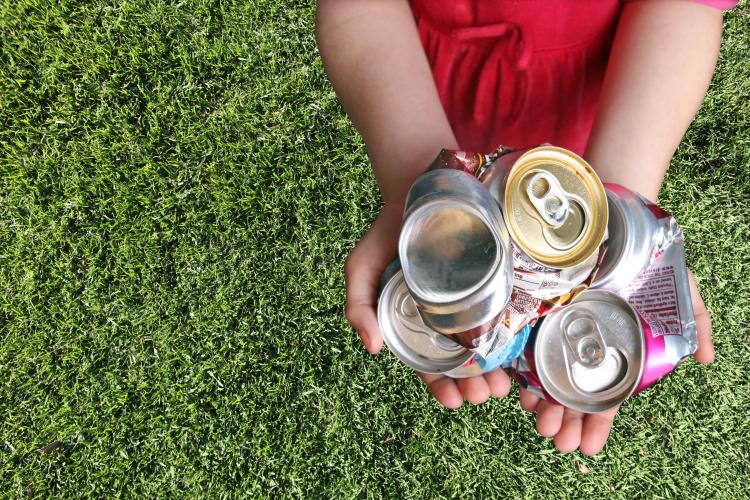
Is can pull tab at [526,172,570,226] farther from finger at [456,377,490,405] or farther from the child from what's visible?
finger at [456,377,490,405]

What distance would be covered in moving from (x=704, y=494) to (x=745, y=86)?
46.3 inches

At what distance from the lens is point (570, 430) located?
3.37 ft

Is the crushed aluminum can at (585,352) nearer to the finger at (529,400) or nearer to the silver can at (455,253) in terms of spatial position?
the finger at (529,400)

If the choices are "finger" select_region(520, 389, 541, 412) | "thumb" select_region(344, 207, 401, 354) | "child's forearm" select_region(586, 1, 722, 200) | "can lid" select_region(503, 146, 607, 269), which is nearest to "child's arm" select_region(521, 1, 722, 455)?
"child's forearm" select_region(586, 1, 722, 200)

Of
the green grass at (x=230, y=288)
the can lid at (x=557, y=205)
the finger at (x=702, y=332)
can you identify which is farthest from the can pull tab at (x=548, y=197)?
the green grass at (x=230, y=288)

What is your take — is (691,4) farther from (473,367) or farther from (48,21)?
(48,21)

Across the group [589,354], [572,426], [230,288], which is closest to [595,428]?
[572,426]

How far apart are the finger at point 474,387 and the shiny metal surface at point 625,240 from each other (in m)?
0.27

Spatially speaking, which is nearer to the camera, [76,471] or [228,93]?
[76,471]

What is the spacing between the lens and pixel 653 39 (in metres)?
0.92

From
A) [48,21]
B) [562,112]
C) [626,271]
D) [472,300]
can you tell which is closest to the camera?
[472,300]

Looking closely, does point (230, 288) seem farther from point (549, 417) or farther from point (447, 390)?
point (549, 417)

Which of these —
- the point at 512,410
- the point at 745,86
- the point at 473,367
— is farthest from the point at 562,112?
the point at 745,86

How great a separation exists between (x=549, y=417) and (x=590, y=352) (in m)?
0.17
